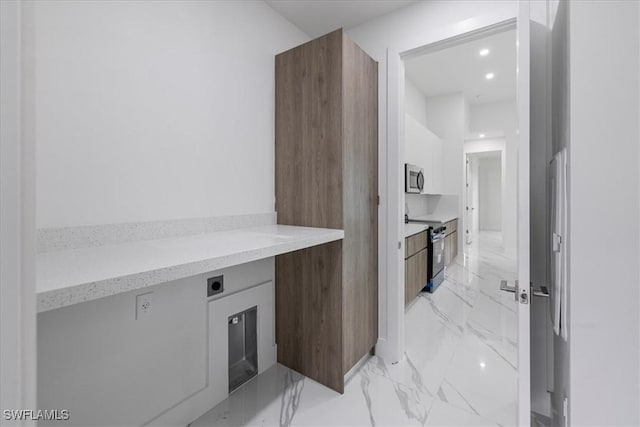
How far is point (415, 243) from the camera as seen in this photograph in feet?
10.3

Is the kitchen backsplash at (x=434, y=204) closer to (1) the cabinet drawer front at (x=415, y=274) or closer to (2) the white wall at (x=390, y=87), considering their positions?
(1) the cabinet drawer front at (x=415, y=274)

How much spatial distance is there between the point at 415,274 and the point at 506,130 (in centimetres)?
396

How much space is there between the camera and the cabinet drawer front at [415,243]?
2.90 m

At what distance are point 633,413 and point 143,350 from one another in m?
1.73

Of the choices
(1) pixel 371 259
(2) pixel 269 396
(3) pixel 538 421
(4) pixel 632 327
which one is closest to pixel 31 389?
(4) pixel 632 327

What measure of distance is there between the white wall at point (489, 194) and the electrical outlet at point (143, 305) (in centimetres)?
1005

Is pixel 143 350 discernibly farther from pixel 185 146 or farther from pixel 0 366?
pixel 0 366

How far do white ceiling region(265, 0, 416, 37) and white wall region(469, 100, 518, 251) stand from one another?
4.31 meters

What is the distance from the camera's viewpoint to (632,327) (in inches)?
30.7

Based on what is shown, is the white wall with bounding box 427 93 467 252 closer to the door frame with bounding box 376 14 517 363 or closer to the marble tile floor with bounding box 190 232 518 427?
the marble tile floor with bounding box 190 232 518 427

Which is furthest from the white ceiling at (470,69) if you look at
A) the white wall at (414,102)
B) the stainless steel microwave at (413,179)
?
the stainless steel microwave at (413,179)

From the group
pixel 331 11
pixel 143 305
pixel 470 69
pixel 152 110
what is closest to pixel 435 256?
pixel 470 69

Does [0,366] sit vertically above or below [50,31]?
below

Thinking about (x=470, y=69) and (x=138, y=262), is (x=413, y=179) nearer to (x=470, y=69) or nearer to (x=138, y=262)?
(x=470, y=69)
